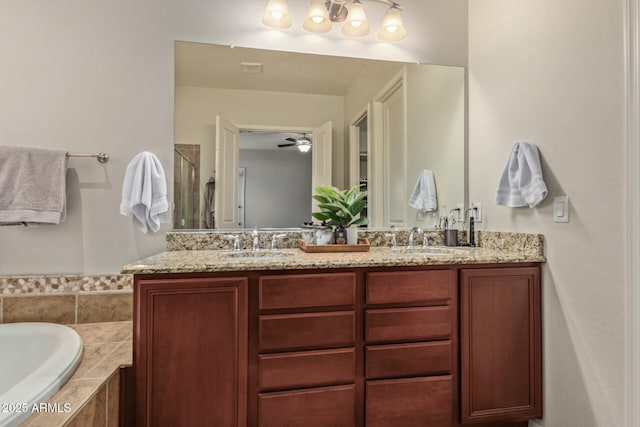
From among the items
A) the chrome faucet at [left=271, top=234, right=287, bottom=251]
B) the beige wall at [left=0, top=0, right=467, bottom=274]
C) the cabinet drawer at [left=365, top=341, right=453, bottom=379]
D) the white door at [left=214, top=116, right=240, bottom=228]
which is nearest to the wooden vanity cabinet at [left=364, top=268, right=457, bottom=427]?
the cabinet drawer at [left=365, top=341, right=453, bottom=379]

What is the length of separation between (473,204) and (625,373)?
3.69 feet

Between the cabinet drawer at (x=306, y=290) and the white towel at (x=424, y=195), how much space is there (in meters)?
0.95

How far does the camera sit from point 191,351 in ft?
4.37

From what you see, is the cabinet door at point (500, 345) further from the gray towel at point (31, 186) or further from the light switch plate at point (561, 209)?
the gray towel at point (31, 186)

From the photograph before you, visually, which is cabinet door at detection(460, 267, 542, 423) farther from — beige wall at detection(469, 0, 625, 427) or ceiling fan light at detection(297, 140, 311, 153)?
ceiling fan light at detection(297, 140, 311, 153)

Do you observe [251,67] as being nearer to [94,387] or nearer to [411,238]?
[411,238]

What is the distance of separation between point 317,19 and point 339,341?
5.79 ft

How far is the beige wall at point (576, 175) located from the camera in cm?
130

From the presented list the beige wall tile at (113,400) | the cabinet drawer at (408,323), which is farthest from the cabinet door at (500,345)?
the beige wall tile at (113,400)

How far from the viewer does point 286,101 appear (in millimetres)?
2070

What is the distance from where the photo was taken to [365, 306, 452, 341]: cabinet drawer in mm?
1474

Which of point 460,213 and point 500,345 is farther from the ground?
point 460,213

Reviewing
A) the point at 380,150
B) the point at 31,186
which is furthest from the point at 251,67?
the point at 31,186

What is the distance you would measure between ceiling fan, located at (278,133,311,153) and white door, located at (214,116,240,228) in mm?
297
